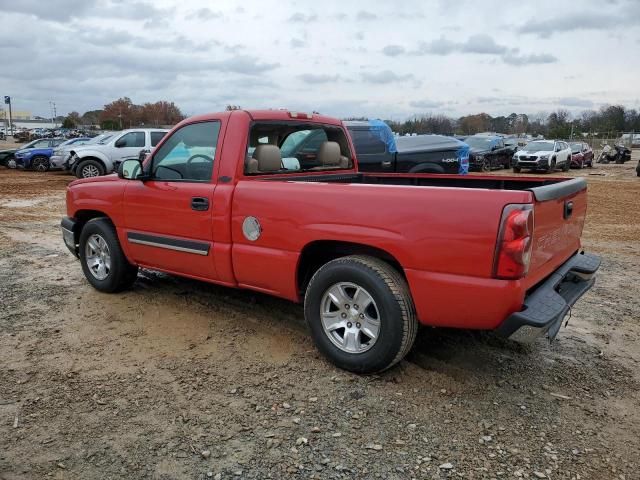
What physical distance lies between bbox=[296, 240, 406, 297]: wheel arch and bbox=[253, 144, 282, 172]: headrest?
2.99 ft

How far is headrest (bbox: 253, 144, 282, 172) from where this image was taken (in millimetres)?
4379

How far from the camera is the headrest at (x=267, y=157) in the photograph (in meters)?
4.38

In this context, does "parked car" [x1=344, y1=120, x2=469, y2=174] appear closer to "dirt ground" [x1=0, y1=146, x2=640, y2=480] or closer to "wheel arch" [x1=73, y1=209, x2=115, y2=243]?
"wheel arch" [x1=73, y1=209, x2=115, y2=243]

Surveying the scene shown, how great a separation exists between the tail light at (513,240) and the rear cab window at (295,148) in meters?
2.12

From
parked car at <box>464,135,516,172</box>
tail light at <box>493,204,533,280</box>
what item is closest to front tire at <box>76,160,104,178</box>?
parked car at <box>464,135,516,172</box>

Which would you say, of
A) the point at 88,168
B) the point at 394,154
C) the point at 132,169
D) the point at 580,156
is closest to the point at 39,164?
the point at 88,168

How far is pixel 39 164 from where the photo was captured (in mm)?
21938

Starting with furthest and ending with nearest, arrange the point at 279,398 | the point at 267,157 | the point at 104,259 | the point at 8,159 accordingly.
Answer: the point at 8,159, the point at 104,259, the point at 267,157, the point at 279,398

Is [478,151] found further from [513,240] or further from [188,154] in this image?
[513,240]

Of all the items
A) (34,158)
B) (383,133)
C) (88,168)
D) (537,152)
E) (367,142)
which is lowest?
(88,168)

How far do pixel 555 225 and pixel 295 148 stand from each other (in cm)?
244

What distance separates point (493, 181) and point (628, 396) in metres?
2.12

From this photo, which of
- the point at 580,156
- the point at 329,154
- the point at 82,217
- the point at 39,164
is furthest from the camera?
the point at 580,156

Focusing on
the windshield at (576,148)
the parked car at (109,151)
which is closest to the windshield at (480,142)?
the windshield at (576,148)
